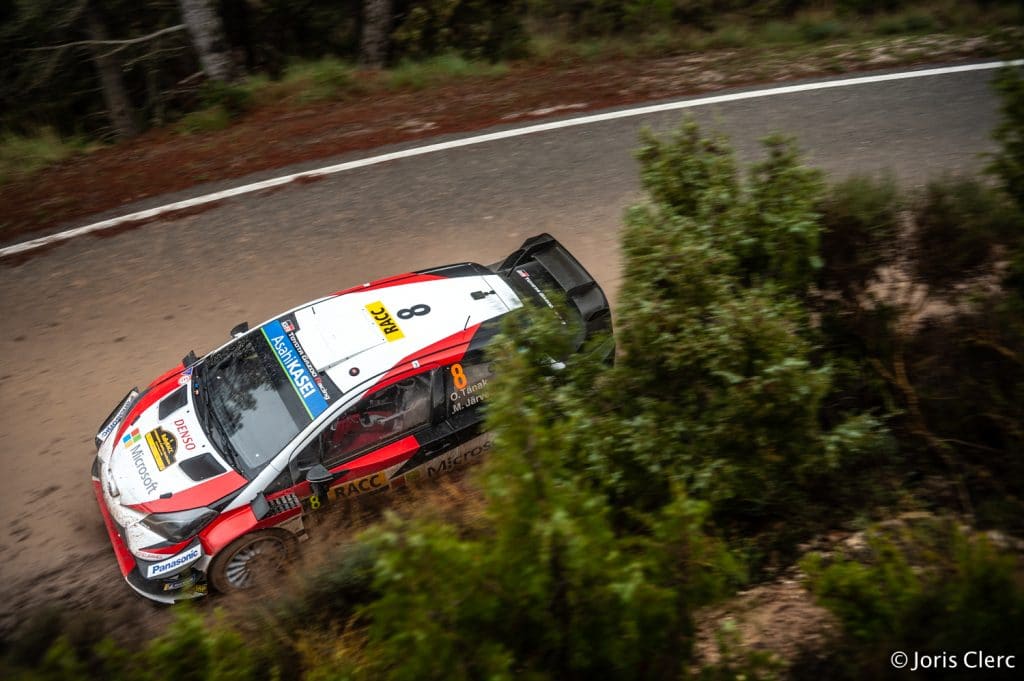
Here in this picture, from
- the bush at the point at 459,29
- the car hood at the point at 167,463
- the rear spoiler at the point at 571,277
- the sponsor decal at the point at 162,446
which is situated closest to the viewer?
the car hood at the point at 167,463

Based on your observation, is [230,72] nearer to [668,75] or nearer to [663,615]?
[668,75]

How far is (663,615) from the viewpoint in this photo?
3.83 meters

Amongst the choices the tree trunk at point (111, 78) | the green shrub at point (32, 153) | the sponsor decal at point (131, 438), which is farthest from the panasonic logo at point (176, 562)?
the tree trunk at point (111, 78)

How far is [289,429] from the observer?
21.2 ft

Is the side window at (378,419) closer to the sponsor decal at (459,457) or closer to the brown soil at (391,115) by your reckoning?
the sponsor decal at (459,457)

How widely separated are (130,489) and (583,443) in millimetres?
3954

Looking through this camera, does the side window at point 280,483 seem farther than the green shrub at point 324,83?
No

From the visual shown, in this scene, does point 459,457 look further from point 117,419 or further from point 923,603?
point 923,603

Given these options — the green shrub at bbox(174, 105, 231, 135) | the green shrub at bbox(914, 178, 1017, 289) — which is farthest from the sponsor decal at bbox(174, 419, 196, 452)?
the green shrub at bbox(174, 105, 231, 135)

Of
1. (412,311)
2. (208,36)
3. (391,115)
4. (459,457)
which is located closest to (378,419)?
(459,457)

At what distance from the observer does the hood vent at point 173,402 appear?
695 centimetres

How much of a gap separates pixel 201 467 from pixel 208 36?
1124cm

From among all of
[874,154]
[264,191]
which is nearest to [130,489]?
[264,191]

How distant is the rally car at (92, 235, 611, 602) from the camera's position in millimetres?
6336
